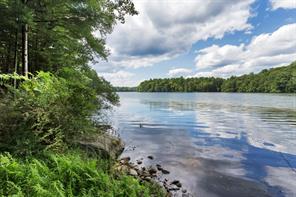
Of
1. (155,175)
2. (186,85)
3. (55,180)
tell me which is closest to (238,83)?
(186,85)

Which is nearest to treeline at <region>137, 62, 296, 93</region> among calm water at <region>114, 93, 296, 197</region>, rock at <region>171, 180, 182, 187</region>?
calm water at <region>114, 93, 296, 197</region>

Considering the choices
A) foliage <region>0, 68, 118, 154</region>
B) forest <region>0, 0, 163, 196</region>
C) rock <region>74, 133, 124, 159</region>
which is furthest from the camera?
rock <region>74, 133, 124, 159</region>

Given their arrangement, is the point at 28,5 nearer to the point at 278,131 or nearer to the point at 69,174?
the point at 69,174

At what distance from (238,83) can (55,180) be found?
477ft

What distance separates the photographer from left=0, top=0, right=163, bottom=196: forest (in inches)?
225

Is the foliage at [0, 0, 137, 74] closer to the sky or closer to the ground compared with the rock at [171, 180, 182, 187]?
closer to the sky

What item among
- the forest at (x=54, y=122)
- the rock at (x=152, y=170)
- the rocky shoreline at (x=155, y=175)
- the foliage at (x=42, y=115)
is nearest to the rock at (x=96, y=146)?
the forest at (x=54, y=122)

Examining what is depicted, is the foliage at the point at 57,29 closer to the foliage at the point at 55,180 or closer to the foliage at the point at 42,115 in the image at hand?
the foliage at the point at 42,115

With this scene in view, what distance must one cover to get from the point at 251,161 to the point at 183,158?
296 cm

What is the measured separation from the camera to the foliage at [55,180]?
5102mm

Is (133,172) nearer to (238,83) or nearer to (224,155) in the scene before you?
(224,155)

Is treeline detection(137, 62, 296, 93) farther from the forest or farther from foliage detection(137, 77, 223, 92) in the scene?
the forest

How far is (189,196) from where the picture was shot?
28.5 feet

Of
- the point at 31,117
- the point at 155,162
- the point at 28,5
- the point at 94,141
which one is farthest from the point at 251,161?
the point at 28,5
